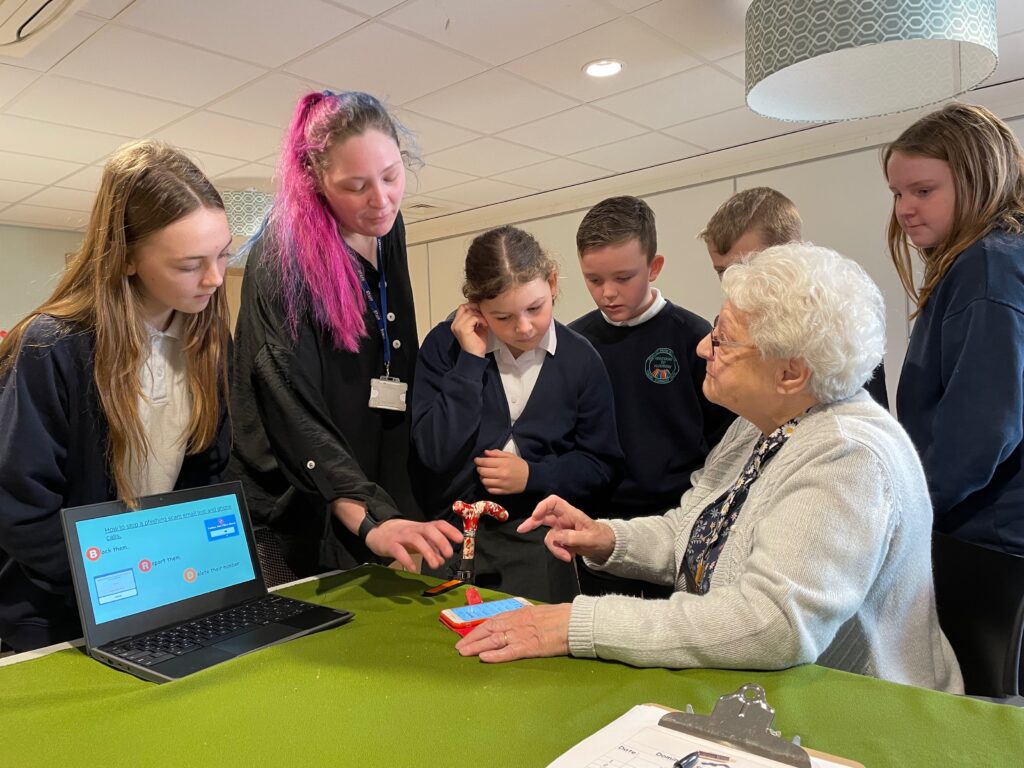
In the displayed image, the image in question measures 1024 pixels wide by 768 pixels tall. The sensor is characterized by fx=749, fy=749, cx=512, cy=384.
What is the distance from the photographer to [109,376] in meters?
1.25

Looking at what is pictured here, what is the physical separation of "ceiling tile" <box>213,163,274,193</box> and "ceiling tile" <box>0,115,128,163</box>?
81 cm

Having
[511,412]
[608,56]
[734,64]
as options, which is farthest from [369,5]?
[511,412]

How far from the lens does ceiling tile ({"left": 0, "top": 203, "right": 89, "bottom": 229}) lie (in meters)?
6.48

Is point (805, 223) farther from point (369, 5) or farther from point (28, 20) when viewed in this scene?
point (28, 20)

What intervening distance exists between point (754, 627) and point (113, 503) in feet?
3.26

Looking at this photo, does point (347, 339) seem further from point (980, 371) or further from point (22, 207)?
point (22, 207)

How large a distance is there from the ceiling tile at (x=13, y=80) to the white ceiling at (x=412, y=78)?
0.04ft

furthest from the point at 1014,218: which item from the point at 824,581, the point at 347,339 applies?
the point at 347,339

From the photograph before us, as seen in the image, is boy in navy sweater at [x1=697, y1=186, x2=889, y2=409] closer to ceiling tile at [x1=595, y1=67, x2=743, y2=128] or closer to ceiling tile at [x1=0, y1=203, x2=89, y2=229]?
ceiling tile at [x1=595, y1=67, x2=743, y2=128]

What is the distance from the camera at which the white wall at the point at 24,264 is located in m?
7.05

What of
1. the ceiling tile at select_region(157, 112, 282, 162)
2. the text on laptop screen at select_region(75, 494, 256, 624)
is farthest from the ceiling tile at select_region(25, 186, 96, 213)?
the text on laptop screen at select_region(75, 494, 256, 624)

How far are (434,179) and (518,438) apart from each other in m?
4.49

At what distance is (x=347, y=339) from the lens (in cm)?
161

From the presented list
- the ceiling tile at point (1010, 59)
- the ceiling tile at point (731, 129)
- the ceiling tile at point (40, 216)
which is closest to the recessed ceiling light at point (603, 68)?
the ceiling tile at point (731, 129)
